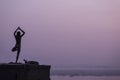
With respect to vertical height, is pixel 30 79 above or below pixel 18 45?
below

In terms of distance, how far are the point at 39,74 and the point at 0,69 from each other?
10.5 feet

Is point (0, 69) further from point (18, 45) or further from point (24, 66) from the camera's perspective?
point (18, 45)

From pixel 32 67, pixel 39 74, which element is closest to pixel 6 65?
pixel 32 67

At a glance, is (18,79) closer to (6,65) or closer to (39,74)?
(6,65)

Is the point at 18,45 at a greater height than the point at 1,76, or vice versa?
the point at 18,45

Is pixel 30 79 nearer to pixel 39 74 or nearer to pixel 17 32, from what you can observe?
pixel 39 74

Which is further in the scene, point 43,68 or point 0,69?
point 43,68

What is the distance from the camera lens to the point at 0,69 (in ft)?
59.2

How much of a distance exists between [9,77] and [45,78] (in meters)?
4.08

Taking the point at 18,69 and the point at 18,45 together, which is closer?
the point at 18,69

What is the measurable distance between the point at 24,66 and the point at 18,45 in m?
3.14

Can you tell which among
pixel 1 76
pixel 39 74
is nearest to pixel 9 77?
pixel 1 76

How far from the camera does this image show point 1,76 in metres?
18.1

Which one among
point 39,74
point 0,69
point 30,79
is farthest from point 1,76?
point 39,74
